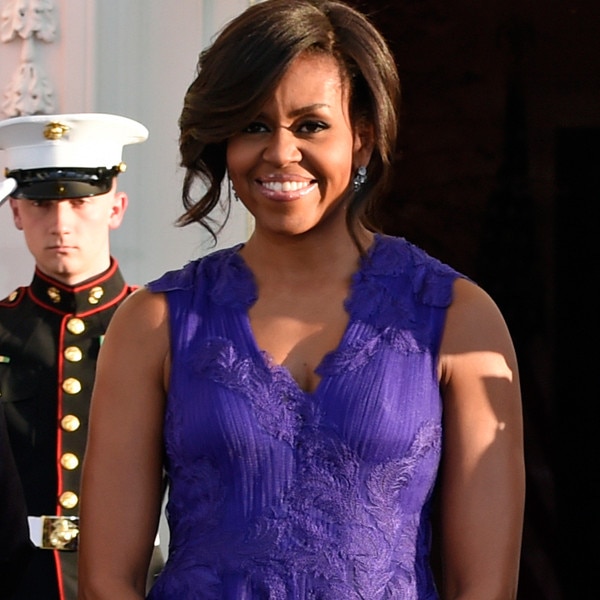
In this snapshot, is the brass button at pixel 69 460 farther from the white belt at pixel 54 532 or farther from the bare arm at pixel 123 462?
the bare arm at pixel 123 462

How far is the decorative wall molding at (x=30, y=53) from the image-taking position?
15.5 ft

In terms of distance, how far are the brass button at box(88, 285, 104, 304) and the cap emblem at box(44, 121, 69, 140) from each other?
0.36m

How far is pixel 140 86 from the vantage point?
482cm

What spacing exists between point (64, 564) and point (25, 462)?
23 centimetres

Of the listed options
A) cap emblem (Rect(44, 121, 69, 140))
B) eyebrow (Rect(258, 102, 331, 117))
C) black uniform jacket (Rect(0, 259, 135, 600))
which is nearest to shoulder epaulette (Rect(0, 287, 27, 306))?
black uniform jacket (Rect(0, 259, 135, 600))

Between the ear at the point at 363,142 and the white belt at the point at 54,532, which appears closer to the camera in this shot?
the ear at the point at 363,142

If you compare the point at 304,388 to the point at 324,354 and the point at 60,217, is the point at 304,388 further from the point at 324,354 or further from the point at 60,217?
the point at 60,217

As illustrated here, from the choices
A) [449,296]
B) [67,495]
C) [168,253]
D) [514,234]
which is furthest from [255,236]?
[514,234]

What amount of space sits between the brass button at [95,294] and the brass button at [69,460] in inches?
14.0

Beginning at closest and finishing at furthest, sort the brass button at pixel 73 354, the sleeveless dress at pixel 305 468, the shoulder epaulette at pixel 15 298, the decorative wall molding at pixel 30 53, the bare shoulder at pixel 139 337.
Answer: the sleeveless dress at pixel 305 468
the bare shoulder at pixel 139 337
the brass button at pixel 73 354
the shoulder epaulette at pixel 15 298
the decorative wall molding at pixel 30 53

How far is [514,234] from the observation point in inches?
199

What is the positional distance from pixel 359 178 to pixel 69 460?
1.24 meters

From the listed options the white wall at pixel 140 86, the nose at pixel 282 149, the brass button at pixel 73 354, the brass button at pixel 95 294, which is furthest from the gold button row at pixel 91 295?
the nose at pixel 282 149

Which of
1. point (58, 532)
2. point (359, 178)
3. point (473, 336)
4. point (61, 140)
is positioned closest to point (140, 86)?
point (61, 140)
